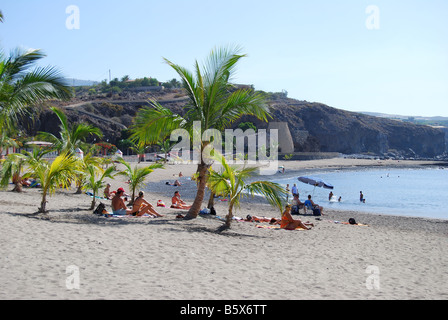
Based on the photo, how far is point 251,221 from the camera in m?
11.0

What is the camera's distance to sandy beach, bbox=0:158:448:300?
4.32 meters

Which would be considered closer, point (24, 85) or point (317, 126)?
point (24, 85)

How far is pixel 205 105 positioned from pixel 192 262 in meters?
4.97

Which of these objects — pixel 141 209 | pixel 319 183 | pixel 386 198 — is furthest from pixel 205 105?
pixel 386 198

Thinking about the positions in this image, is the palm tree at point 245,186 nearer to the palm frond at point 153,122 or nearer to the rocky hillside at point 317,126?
the palm frond at point 153,122

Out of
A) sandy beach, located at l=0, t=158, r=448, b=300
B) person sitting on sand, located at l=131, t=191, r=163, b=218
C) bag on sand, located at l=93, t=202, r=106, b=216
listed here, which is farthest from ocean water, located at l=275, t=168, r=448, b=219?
bag on sand, located at l=93, t=202, r=106, b=216

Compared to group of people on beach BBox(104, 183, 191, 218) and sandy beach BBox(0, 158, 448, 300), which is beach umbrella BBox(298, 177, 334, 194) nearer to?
sandy beach BBox(0, 158, 448, 300)

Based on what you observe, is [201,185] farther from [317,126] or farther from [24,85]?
[317,126]

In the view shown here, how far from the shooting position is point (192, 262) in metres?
5.57

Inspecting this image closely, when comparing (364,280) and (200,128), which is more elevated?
(200,128)

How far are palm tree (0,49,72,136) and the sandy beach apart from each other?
Result: 2.07 meters

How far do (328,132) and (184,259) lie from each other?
3890 inches

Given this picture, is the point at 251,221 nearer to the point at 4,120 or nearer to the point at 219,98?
the point at 219,98
